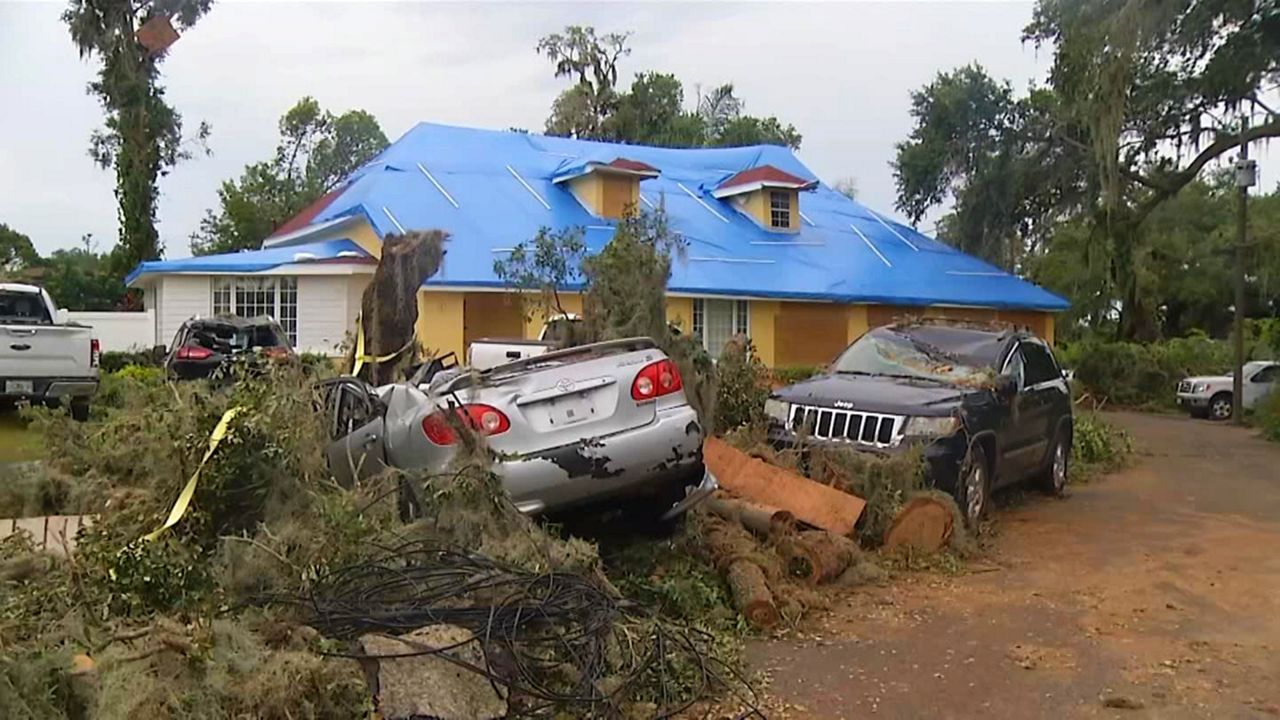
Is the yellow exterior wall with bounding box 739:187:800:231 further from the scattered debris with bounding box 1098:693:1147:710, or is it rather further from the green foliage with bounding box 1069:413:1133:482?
the scattered debris with bounding box 1098:693:1147:710

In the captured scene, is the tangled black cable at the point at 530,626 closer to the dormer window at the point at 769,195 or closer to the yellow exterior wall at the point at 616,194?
the yellow exterior wall at the point at 616,194

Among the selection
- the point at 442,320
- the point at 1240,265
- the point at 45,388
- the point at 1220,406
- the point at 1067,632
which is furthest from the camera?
the point at 1220,406

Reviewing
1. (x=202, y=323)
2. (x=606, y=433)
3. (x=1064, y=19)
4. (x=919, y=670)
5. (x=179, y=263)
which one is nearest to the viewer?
(x=919, y=670)

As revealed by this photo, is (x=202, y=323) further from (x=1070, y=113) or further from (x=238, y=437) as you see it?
(x=1070, y=113)

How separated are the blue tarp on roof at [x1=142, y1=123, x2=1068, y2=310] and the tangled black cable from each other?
14.8m

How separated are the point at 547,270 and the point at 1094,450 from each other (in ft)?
24.2

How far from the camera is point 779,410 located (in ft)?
30.5

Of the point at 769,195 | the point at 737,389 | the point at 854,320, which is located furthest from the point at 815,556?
the point at 769,195

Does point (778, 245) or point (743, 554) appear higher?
point (778, 245)

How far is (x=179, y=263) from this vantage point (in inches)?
796

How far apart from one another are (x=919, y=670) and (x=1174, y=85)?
2287cm

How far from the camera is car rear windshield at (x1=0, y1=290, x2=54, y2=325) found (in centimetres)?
1465

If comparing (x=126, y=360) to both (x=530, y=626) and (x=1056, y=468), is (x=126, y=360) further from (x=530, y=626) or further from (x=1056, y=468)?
(x=530, y=626)

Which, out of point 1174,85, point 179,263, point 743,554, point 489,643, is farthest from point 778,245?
point 489,643
